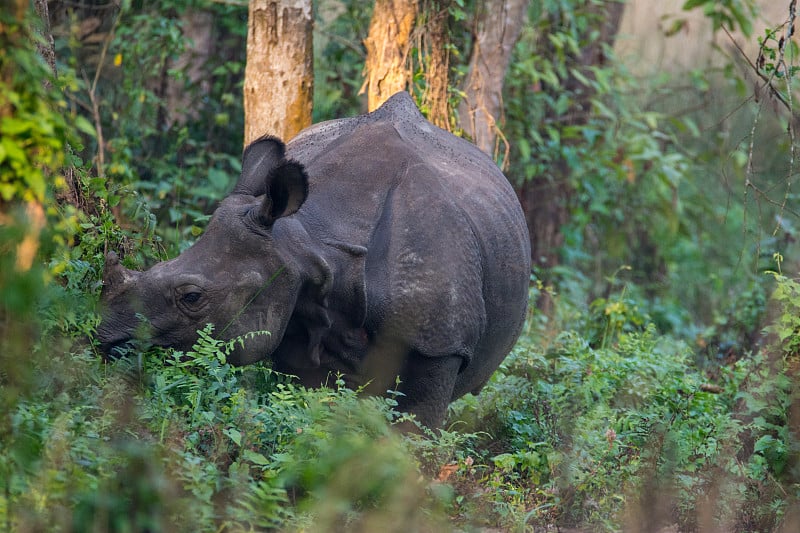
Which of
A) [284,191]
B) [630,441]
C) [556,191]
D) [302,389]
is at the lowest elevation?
[556,191]

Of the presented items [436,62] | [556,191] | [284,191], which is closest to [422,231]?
[284,191]

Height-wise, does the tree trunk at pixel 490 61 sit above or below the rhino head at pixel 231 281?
above

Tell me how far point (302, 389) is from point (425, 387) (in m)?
0.75

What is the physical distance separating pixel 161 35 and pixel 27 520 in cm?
744

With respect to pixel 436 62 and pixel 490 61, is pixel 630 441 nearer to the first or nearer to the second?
pixel 436 62

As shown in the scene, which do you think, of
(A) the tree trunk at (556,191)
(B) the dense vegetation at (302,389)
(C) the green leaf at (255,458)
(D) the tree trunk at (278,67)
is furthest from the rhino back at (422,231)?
(A) the tree trunk at (556,191)

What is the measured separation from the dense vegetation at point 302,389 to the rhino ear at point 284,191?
0.70 meters

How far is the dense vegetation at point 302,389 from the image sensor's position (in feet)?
12.8

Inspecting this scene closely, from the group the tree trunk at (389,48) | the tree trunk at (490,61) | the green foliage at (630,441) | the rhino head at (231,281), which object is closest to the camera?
the green foliage at (630,441)

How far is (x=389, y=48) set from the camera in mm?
8336

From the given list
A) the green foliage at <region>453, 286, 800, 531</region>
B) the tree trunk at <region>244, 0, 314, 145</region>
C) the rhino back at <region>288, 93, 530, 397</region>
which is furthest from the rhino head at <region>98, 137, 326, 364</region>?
the tree trunk at <region>244, 0, 314, 145</region>

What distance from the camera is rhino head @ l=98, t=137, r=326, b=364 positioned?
5195mm

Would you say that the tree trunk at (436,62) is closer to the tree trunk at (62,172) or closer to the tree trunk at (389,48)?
the tree trunk at (389,48)

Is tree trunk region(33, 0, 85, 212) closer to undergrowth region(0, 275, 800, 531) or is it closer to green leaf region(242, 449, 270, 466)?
undergrowth region(0, 275, 800, 531)
